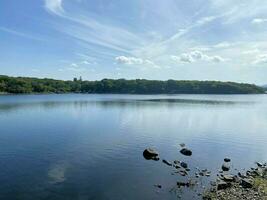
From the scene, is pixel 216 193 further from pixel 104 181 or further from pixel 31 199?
A: pixel 31 199

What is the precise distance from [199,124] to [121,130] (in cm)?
1829

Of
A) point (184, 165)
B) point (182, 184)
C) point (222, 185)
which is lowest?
point (182, 184)

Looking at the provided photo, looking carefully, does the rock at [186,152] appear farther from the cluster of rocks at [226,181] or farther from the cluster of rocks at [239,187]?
the cluster of rocks at [239,187]

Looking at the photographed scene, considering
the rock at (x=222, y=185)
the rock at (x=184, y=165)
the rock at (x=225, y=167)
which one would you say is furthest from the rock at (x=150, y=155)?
the rock at (x=222, y=185)

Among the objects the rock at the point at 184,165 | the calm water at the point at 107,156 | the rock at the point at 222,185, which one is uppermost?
the rock at the point at 222,185

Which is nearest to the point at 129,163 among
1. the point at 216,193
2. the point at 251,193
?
the point at 216,193

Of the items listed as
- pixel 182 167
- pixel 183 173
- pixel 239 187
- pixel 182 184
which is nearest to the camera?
pixel 239 187

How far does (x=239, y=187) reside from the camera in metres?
23.8

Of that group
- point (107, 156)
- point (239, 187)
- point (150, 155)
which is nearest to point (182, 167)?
point (150, 155)

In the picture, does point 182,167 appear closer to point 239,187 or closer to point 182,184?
point 182,184

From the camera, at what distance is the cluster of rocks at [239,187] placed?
21.6 meters

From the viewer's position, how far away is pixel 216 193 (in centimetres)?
2223

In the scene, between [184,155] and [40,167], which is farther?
[184,155]

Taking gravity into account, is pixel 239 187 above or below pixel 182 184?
above
